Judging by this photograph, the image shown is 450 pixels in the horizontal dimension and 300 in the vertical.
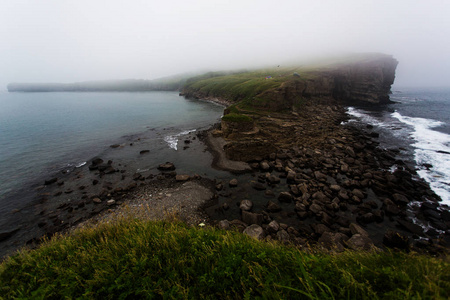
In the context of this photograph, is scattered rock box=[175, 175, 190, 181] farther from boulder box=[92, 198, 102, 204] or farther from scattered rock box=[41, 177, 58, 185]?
scattered rock box=[41, 177, 58, 185]

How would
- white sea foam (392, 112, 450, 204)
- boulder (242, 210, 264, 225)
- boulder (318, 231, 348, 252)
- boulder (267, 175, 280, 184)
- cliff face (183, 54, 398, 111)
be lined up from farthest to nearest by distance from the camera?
1. cliff face (183, 54, 398, 111)
2. boulder (267, 175, 280, 184)
3. white sea foam (392, 112, 450, 204)
4. boulder (242, 210, 264, 225)
5. boulder (318, 231, 348, 252)

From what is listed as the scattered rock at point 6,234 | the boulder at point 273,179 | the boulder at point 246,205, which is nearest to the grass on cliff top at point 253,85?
the boulder at point 273,179

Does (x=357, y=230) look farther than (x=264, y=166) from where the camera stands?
No

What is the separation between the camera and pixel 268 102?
Result: 5347 centimetres

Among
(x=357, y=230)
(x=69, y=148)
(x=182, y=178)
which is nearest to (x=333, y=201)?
(x=357, y=230)

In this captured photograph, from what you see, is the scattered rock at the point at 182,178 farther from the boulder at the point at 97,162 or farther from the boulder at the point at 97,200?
the boulder at the point at 97,162

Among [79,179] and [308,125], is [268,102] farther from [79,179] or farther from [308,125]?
Answer: [79,179]

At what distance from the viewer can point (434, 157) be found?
2828cm

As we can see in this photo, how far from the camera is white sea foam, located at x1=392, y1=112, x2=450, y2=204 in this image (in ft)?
69.3

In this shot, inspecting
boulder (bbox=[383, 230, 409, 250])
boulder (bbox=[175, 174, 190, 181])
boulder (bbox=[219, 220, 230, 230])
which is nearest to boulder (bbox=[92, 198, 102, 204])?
boulder (bbox=[175, 174, 190, 181])

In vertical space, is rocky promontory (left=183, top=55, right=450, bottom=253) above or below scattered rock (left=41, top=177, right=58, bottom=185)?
below

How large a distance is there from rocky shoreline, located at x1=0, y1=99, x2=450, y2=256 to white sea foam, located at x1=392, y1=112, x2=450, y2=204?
4.64 ft

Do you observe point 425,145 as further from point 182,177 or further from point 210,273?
point 210,273

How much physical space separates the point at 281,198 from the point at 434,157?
3051cm
